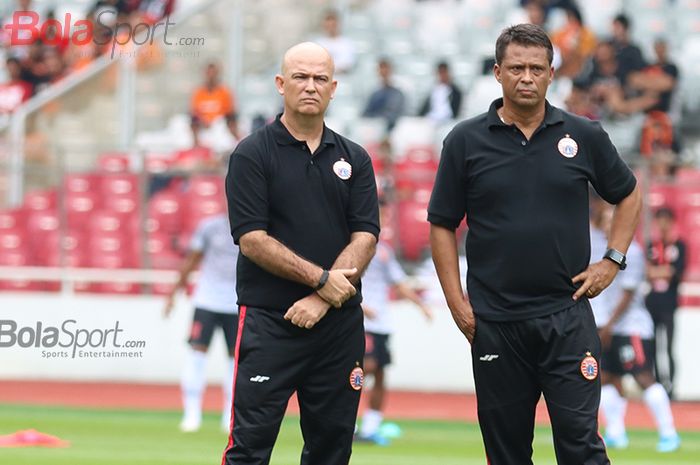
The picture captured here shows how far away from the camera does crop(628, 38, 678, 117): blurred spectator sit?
1977cm

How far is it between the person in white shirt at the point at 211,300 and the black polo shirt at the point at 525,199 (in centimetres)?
663

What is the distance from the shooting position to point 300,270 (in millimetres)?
7207

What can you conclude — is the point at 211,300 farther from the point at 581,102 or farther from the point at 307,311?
the point at 581,102

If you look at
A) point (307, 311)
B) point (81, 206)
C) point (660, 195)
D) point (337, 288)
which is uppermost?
point (337, 288)

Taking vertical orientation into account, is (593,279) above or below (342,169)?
below

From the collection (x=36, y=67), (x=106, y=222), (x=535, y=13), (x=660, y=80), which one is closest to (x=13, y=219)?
(x=106, y=222)

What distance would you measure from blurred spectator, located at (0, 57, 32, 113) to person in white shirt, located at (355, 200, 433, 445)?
9886 mm

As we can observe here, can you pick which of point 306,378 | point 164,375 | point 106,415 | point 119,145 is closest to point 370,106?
point 119,145

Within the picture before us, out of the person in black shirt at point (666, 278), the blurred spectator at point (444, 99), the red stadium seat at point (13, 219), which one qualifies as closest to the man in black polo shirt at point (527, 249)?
the person in black shirt at point (666, 278)

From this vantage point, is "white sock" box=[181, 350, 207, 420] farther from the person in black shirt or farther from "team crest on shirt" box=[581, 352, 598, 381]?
"team crest on shirt" box=[581, 352, 598, 381]

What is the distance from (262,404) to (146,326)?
11.6 m

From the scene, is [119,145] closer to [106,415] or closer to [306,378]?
[106,415]

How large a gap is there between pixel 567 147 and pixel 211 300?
7.08 m

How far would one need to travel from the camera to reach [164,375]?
61.6 feet
